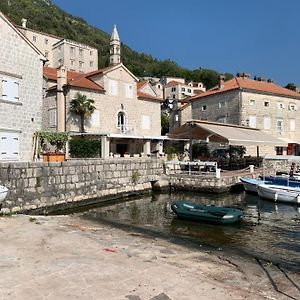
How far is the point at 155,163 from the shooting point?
89.9 feet

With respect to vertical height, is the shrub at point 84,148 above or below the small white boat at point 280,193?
above

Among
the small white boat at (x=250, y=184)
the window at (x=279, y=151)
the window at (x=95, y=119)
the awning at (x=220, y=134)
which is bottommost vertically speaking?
the small white boat at (x=250, y=184)

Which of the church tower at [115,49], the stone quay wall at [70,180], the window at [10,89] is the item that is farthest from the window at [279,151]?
the window at [10,89]

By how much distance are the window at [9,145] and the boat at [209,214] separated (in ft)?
36.4

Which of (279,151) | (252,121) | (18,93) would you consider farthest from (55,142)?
(279,151)

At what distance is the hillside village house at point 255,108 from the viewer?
137ft

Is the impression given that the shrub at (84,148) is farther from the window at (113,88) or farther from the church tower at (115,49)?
the church tower at (115,49)

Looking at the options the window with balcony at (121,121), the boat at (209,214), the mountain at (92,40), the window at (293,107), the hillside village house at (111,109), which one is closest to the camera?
the boat at (209,214)

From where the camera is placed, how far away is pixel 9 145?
21.8 meters

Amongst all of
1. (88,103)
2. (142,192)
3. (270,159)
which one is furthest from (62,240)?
(270,159)

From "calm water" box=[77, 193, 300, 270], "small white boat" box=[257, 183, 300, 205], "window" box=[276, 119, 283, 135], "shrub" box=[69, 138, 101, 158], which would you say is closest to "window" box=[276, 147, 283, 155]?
"window" box=[276, 119, 283, 135]

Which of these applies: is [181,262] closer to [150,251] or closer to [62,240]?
[150,251]

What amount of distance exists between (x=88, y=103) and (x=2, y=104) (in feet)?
39.2

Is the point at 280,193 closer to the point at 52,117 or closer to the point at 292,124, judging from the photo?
the point at 52,117
